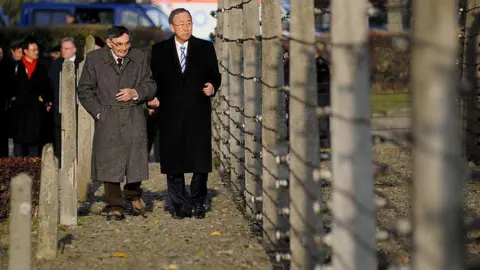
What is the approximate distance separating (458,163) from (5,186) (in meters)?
7.29

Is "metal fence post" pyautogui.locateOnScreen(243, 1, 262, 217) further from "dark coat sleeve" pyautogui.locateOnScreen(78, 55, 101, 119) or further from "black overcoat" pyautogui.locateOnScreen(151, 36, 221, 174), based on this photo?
"dark coat sleeve" pyautogui.locateOnScreen(78, 55, 101, 119)

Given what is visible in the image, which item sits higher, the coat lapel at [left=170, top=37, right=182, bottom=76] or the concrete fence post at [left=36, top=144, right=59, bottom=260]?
the coat lapel at [left=170, top=37, right=182, bottom=76]

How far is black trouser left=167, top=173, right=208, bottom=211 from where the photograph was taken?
35.0ft

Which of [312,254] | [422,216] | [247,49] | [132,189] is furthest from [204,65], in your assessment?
[422,216]

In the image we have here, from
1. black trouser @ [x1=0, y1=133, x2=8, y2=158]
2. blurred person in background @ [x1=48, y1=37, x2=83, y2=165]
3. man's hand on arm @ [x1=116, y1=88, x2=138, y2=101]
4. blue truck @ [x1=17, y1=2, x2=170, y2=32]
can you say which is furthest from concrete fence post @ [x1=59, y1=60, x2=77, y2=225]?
blue truck @ [x1=17, y1=2, x2=170, y2=32]

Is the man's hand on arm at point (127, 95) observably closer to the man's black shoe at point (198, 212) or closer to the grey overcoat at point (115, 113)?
the grey overcoat at point (115, 113)

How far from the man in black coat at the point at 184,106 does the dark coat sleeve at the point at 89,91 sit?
0.58m

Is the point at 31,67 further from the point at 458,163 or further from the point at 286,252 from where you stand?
the point at 458,163

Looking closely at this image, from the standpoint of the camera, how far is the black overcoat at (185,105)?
10641mm

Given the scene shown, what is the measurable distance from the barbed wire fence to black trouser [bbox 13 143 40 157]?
3.05 m

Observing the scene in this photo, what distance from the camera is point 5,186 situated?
10969 mm

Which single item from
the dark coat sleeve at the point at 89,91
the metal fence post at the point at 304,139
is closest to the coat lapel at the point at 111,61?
the dark coat sleeve at the point at 89,91

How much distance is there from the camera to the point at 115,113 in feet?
33.9

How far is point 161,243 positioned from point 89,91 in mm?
1612
